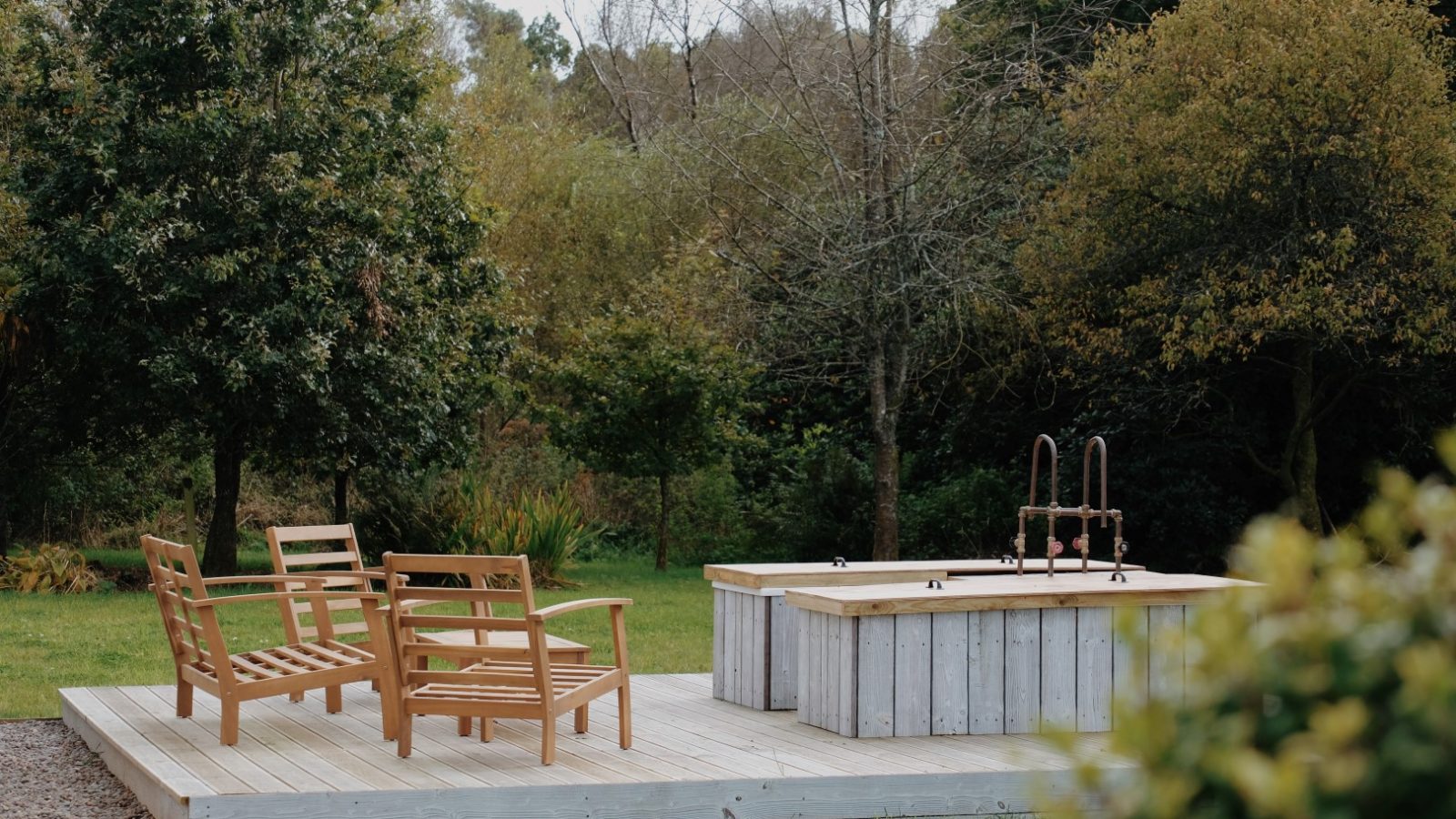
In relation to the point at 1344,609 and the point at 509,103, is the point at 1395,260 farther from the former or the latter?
the point at 509,103

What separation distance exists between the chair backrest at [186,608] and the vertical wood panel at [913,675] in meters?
2.60

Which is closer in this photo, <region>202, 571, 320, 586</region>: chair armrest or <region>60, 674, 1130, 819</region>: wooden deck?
<region>60, 674, 1130, 819</region>: wooden deck

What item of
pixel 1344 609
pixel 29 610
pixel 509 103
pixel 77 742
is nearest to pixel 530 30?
pixel 509 103

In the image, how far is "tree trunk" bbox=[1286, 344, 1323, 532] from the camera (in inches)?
551

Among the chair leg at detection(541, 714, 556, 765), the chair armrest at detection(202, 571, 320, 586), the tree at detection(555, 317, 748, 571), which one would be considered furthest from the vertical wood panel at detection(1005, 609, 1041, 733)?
the tree at detection(555, 317, 748, 571)

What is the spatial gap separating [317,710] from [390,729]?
87cm

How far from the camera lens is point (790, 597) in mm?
6090

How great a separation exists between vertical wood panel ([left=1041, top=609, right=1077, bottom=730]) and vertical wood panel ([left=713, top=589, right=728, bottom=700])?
1593 millimetres

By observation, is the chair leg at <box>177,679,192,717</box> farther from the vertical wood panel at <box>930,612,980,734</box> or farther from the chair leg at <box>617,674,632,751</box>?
the vertical wood panel at <box>930,612,980,734</box>

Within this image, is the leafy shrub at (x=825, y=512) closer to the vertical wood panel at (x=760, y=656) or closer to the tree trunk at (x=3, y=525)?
the tree trunk at (x=3, y=525)

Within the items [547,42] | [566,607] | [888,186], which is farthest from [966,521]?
[547,42]

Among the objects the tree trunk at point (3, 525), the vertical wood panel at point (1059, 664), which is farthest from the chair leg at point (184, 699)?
the tree trunk at point (3, 525)

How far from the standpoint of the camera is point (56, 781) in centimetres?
577

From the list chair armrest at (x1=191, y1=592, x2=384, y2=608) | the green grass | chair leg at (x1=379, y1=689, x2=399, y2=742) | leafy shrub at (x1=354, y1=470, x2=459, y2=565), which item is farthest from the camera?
leafy shrub at (x1=354, y1=470, x2=459, y2=565)
